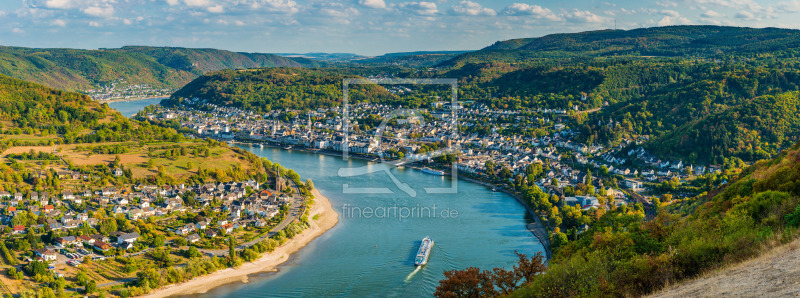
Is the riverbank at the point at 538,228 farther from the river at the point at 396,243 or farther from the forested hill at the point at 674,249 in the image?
the forested hill at the point at 674,249

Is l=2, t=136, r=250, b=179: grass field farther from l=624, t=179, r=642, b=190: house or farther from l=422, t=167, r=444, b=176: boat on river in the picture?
l=624, t=179, r=642, b=190: house

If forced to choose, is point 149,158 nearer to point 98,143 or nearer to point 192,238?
point 98,143

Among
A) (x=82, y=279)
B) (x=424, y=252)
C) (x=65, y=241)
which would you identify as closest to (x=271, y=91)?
(x=65, y=241)

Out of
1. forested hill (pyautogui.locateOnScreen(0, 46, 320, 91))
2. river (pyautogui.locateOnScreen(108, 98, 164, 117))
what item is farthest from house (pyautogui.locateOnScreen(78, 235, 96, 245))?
forested hill (pyautogui.locateOnScreen(0, 46, 320, 91))

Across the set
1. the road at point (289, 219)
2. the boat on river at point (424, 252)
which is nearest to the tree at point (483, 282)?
the boat on river at point (424, 252)

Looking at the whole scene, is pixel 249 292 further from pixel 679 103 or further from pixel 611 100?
pixel 611 100

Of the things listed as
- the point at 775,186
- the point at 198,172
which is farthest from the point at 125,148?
the point at 775,186
